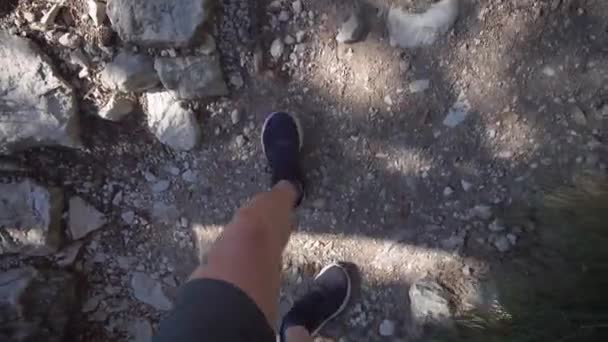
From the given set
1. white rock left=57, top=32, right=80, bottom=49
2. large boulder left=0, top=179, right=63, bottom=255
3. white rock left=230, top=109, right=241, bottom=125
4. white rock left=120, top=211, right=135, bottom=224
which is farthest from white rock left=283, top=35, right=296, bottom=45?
large boulder left=0, top=179, right=63, bottom=255

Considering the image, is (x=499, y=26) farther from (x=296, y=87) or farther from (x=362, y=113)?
(x=296, y=87)

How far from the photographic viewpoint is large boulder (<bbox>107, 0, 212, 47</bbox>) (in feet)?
5.74

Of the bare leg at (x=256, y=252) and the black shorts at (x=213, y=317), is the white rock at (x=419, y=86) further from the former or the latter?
the black shorts at (x=213, y=317)

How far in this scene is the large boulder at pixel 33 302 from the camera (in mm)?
1964

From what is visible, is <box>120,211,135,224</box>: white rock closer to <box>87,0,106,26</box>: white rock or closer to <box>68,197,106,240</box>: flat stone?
<box>68,197,106,240</box>: flat stone

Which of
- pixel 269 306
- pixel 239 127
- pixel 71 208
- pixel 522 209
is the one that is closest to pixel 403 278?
pixel 522 209

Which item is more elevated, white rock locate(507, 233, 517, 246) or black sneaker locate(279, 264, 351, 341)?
white rock locate(507, 233, 517, 246)

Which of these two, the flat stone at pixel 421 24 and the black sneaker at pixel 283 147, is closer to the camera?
the flat stone at pixel 421 24

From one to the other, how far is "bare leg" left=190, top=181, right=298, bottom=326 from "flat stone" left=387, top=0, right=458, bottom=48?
1.85 feet

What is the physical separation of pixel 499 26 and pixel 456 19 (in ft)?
0.37

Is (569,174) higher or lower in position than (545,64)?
lower

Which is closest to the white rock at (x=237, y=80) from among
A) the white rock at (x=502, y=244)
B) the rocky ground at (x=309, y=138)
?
the rocky ground at (x=309, y=138)

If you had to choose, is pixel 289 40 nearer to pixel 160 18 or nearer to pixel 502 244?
pixel 160 18

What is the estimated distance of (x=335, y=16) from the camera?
178cm
